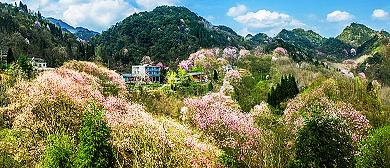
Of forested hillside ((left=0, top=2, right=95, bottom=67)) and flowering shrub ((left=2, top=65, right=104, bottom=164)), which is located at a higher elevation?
forested hillside ((left=0, top=2, right=95, bottom=67))

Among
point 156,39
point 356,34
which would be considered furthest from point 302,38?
point 156,39

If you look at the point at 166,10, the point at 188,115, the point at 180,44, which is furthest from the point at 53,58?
the point at 166,10

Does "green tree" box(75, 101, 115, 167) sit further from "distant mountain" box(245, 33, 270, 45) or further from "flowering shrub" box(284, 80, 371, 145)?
"distant mountain" box(245, 33, 270, 45)

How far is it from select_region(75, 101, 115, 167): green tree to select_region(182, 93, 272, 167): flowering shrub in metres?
2.85

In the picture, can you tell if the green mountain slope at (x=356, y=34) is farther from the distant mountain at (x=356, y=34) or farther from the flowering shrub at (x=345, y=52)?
the flowering shrub at (x=345, y=52)

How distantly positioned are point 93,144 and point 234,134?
4.01m

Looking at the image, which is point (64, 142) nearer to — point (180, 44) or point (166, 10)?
point (180, 44)

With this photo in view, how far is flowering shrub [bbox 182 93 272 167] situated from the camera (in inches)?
240

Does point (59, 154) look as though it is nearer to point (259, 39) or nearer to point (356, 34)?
point (356, 34)

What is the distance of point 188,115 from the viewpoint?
954 centimetres

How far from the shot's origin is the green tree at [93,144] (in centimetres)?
516

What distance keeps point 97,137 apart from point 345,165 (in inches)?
230

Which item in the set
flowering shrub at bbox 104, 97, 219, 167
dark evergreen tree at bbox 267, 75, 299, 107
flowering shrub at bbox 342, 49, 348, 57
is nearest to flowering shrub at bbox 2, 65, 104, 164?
flowering shrub at bbox 104, 97, 219, 167

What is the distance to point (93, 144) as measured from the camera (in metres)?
5.16
